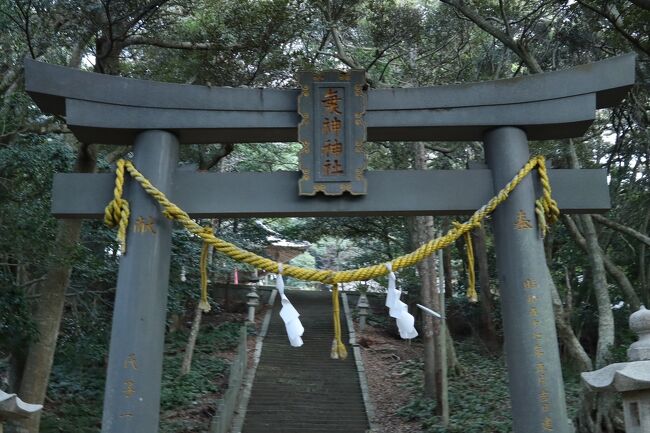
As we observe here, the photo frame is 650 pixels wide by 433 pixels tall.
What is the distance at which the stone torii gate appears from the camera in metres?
4.72

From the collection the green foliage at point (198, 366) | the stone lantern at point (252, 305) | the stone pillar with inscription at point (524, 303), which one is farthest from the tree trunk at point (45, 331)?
the stone lantern at point (252, 305)

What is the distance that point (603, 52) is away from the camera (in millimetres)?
11211

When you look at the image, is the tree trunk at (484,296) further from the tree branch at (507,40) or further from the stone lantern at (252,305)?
the tree branch at (507,40)

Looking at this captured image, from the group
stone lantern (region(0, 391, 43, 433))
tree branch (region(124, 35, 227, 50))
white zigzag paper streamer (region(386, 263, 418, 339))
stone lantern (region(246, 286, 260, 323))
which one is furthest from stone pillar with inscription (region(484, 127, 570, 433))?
stone lantern (region(246, 286, 260, 323))

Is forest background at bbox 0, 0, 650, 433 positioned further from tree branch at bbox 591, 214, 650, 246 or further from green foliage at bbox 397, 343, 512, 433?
green foliage at bbox 397, 343, 512, 433

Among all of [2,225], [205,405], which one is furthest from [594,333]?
[2,225]

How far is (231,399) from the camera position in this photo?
12.6 meters

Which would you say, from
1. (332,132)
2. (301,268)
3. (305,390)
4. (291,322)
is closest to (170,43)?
(332,132)

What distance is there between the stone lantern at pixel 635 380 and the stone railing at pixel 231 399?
741 cm

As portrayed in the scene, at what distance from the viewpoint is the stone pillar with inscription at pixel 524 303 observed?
4.48 meters

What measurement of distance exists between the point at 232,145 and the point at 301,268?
847 cm

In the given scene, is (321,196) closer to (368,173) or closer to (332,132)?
(368,173)

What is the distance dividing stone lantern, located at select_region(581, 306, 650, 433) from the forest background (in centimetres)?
260

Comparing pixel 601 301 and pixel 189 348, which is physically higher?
pixel 601 301
